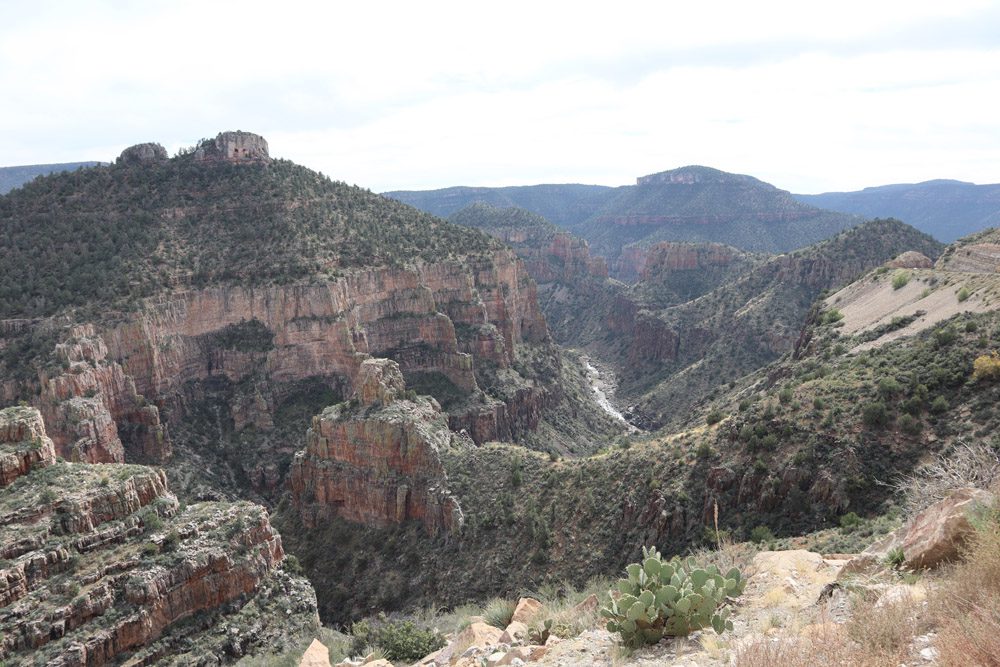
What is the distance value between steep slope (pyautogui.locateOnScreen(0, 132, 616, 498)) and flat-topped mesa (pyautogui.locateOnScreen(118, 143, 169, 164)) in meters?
0.23

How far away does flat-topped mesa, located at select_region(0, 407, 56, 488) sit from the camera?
33.7m

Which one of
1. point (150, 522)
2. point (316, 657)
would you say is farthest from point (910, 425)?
point (150, 522)

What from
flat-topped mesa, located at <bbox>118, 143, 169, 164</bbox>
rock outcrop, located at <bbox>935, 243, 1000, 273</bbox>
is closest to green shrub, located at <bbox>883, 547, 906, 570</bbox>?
rock outcrop, located at <bbox>935, 243, 1000, 273</bbox>

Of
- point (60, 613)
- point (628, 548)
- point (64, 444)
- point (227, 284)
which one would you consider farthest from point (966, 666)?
point (227, 284)

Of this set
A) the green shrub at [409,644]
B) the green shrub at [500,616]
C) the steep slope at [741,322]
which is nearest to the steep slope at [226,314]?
the steep slope at [741,322]

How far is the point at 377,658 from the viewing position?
23406 mm

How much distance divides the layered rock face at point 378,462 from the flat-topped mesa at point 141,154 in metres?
63.4

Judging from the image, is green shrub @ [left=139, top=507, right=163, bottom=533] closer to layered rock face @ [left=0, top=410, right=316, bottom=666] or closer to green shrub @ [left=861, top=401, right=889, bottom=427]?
layered rock face @ [left=0, top=410, right=316, bottom=666]

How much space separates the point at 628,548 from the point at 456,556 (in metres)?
13.0

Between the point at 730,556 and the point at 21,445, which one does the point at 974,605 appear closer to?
the point at 730,556

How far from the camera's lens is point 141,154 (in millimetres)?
96500

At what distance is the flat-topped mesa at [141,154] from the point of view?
9609 cm

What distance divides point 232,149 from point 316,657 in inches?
3565

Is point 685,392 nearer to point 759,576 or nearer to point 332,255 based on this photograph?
point 332,255
